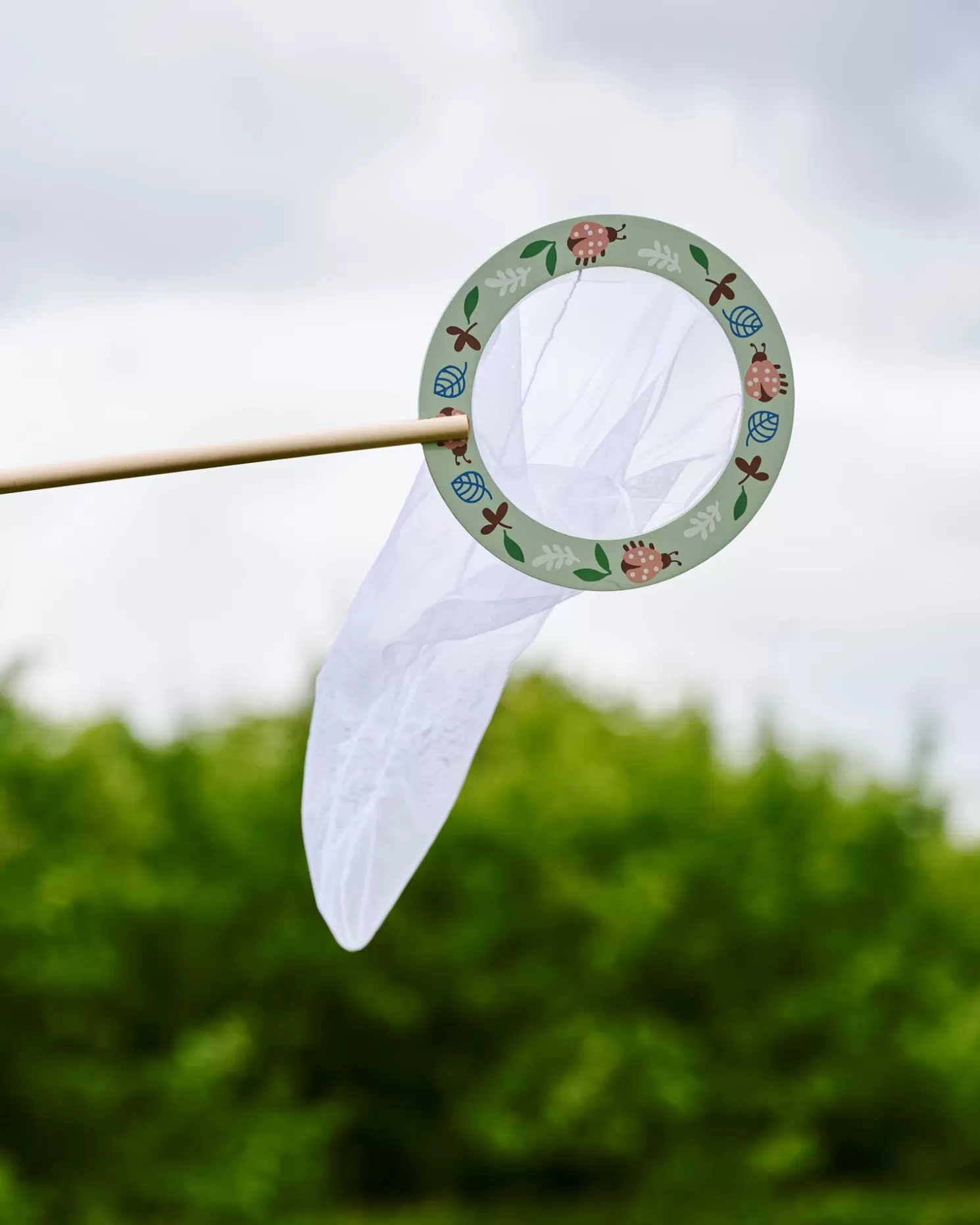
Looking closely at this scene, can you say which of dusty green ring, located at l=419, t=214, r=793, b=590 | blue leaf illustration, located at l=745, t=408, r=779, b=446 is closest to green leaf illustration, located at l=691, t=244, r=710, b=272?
dusty green ring, located at l=419, t=214, r=793, b=590

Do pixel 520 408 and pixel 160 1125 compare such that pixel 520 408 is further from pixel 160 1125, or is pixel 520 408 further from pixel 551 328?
pixel 160 1125

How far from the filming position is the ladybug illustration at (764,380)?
137 centimetres

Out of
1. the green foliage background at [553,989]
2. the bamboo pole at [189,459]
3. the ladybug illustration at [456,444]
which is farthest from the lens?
the green foliage background at [553,989]

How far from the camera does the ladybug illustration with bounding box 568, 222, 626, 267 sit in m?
1.36

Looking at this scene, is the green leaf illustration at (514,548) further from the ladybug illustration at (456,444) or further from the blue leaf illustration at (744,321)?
the blue leaf illustration at (744,321)

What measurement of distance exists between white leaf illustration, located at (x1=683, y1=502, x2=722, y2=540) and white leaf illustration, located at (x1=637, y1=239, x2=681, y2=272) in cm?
23

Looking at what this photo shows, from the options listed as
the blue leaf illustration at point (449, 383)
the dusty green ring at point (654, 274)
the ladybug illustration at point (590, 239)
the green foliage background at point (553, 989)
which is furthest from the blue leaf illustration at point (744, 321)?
the green foliage background at point (553, 989)

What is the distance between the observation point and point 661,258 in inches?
54.1

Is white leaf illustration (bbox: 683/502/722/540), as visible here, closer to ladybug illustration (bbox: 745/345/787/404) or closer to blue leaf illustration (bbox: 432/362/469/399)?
ladybug illustration (bbox: 745/345/787/404)

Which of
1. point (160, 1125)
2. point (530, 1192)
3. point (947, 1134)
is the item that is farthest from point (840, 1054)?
point (160, 1125)

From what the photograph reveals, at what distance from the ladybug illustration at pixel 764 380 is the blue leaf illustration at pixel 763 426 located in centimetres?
1

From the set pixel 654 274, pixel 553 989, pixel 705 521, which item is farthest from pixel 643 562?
pixel 553 989

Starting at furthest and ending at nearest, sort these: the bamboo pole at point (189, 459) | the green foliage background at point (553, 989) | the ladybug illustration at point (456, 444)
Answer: the green foliage background at point (553, 989), the ladybug illustration at point (456, 444), the bamboo pole at point (189, 459)

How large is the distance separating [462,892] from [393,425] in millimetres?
7465
